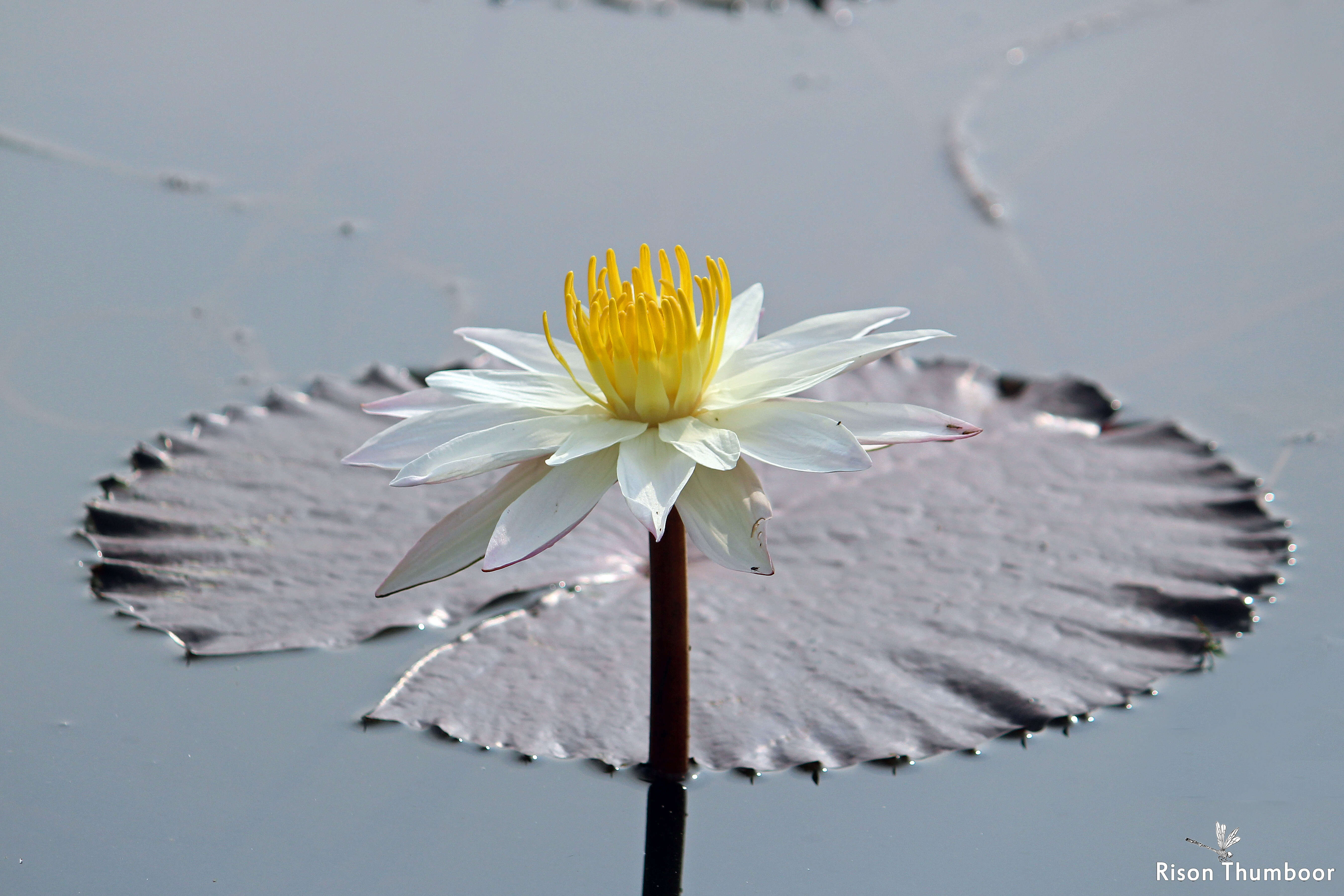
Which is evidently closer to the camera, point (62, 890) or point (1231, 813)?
point (62, 890)

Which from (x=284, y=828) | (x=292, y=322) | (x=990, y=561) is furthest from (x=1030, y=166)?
(x=284, y=828)

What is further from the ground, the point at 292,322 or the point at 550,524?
the point at 292,322

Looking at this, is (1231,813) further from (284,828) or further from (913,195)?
(913,195)

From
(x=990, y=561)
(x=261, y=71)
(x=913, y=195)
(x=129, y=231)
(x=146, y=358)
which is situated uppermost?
(x=261, y=71)

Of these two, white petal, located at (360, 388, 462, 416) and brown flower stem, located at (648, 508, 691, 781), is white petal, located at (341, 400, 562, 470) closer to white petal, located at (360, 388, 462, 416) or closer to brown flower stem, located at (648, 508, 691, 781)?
white petal, located at (360, 388, 462, 416)

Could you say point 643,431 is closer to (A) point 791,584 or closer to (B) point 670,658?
(B) point 670,658
